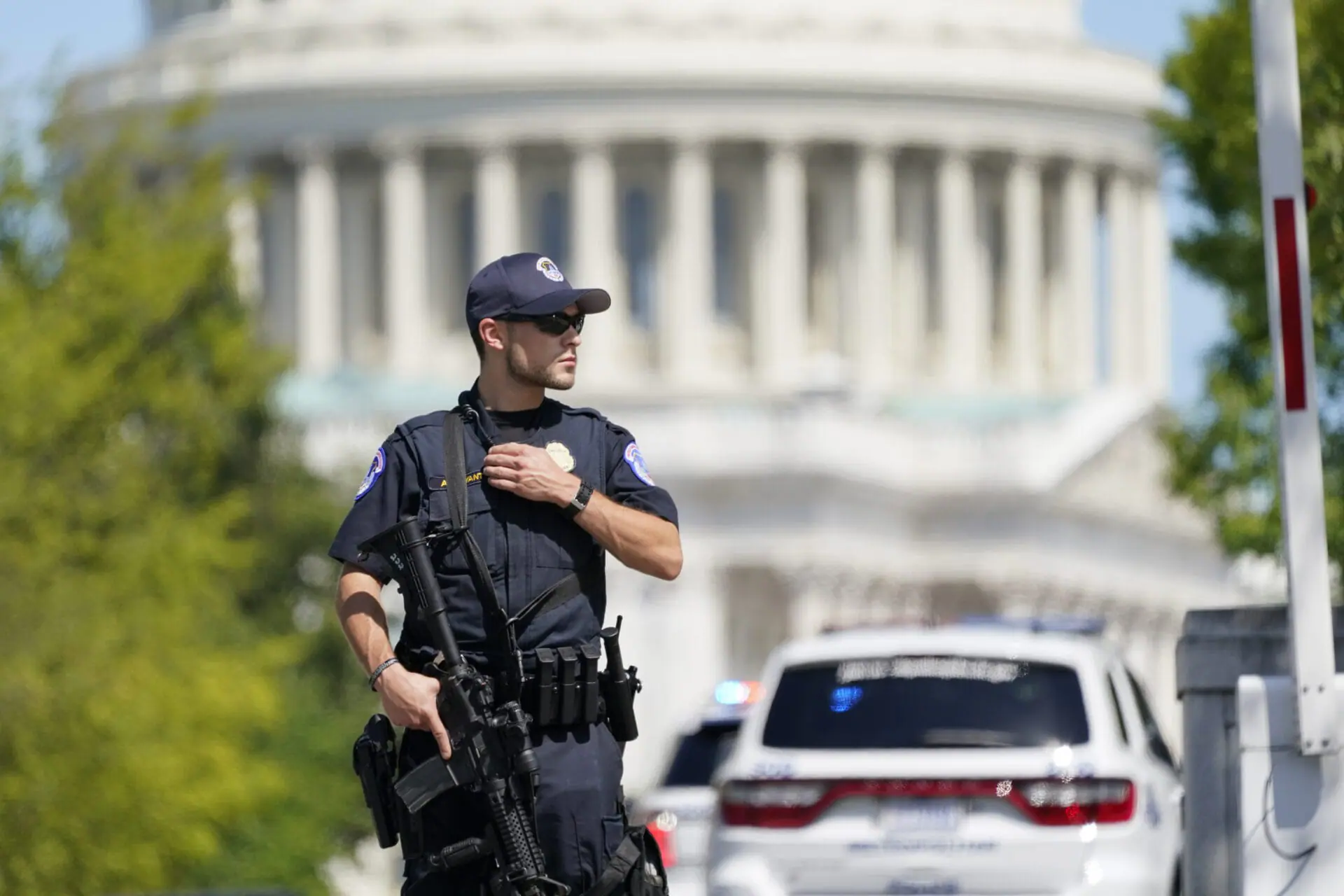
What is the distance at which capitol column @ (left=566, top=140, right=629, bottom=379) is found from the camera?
11419cm

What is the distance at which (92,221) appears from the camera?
46.1 m

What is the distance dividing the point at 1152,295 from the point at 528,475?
381ft

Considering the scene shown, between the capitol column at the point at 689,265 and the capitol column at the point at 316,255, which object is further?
the capitol column at the point at 316,255

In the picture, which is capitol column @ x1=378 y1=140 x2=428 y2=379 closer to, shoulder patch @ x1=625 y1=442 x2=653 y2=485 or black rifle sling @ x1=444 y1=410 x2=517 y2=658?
shoulder patch @ x1=625 y1=442 x2=653 y2=485

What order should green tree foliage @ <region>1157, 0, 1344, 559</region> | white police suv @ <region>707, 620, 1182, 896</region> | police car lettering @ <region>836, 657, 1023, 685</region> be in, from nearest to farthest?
1. white police suv @ <region>707, 620, 1182, 896</region>
2. police car lettering @ <region>836, 657, 1023, 685</region>
3. green tree foliage @ <region>1157, 0, 1344, 559</region>

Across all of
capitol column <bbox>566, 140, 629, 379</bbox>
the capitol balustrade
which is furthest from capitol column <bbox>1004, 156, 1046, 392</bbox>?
capitol column <bbox>566, 140, 629, 379</bbox>

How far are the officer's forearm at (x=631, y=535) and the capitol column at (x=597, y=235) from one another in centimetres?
10192

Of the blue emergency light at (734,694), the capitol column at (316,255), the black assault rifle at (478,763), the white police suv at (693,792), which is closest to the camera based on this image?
the black assault rifle at (478,763)

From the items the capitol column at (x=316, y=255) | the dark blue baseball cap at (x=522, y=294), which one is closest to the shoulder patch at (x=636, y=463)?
the dark blue baseball cap at (x=522, y=294)

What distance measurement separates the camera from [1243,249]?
38.7 metres

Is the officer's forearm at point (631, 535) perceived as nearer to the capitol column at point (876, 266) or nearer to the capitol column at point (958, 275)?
the capitol column at point (876, 266)

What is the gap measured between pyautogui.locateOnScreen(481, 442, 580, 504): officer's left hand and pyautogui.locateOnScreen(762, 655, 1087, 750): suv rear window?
697 cm

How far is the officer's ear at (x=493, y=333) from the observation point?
36.6 ft

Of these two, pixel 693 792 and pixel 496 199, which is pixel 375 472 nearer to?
pixel 693 792
